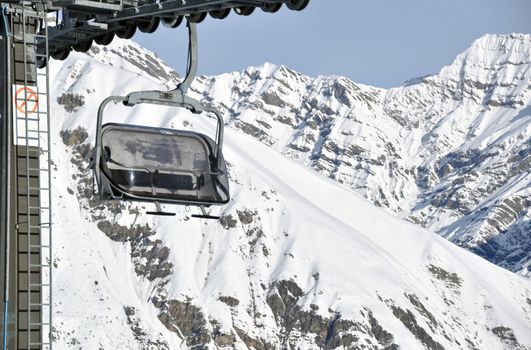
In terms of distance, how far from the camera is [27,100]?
1797cm

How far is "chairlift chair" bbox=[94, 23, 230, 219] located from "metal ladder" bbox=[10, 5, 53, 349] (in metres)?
0.95

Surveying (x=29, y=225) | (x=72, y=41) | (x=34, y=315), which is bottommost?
(x=34, y=315)

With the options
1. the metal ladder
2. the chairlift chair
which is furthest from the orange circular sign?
the chairlift chair

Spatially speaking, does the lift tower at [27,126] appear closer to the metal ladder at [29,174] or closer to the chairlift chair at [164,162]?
the metal ladder at [29,174]

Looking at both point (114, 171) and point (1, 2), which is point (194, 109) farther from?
point (1, 2)

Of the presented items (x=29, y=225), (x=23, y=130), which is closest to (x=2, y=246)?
(x=29, y=225)

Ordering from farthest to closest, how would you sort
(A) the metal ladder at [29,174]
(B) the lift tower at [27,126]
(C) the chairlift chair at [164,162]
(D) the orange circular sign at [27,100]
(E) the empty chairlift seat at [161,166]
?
(D) the orange circular sign at [27,100]
(A) the metal ladder at [29,174]
(B) the lift tower at [27,126]
(E) the empty chairlift seat at [161,166]
(C) the chairlift chair at [164,162]

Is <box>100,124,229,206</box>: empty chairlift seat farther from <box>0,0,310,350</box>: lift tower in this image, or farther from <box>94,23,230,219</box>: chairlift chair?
<box>0,0,310,350</box>: lift tower

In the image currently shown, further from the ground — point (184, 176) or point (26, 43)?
point (26, 43)

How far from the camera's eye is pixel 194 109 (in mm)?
16453


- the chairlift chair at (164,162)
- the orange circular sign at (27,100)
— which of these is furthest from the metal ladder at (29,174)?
the chairlift chair at (164,162)

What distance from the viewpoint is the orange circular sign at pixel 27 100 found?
59.1ft

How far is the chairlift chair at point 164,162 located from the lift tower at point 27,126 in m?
0.77

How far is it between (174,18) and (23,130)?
2.48 m
